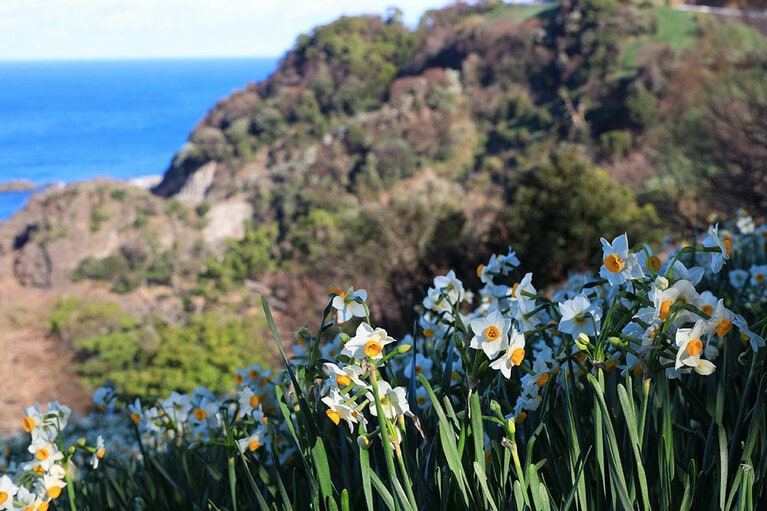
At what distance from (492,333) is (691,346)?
0.26 metres

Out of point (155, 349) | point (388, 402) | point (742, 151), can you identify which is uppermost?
point (388, 402)

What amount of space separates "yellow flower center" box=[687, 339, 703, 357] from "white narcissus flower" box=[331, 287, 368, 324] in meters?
0.49

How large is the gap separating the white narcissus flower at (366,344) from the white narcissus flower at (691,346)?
0.40 metres

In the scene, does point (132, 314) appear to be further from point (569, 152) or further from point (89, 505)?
point (89, 505)

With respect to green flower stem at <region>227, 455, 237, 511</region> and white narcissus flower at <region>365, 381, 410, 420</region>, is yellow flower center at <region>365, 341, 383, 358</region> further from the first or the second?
green flower stem at <region>227, 455, 237, 511</region>

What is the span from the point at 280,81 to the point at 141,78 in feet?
259

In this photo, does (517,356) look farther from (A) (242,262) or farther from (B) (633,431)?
(A) (242,262)

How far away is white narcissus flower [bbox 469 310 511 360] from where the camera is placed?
93 cm

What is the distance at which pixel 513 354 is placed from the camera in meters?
0.94

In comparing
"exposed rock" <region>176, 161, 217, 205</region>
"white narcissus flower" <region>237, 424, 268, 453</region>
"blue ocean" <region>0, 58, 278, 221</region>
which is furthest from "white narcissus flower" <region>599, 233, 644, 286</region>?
"exposed rock" <region>176, 161, 217, 205</region>

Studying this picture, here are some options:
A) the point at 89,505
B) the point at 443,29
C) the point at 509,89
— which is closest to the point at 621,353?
the point at 89,505

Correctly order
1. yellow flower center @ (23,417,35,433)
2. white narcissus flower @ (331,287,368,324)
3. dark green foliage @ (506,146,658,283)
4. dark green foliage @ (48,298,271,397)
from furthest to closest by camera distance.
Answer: dark green foliage @ (506,146,658,283) < dark green foliage @ (48,298,271,397) < yellow flower center @ (23,417,35,433) < white narcissus flower @ (331,287,368,324)

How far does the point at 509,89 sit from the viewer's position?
25.4 metres

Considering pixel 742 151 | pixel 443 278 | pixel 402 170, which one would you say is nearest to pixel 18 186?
pixel 402 170
